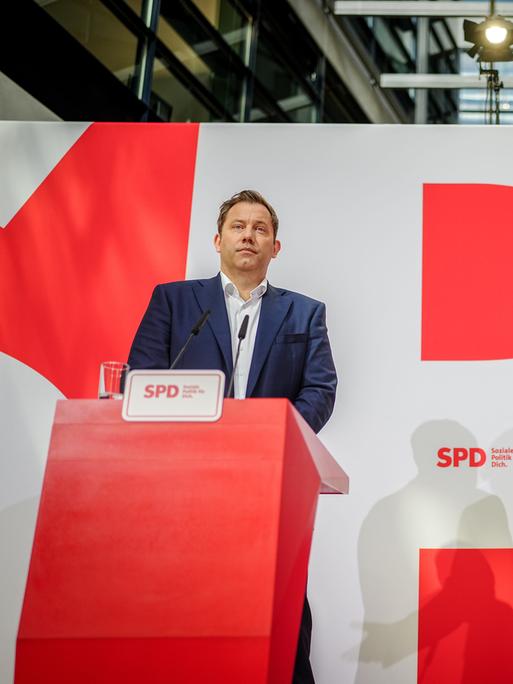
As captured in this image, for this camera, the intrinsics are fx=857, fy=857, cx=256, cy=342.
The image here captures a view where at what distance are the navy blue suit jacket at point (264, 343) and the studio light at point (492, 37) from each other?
309 centimetres

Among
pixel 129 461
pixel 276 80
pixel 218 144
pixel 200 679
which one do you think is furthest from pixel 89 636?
pixel 276 80

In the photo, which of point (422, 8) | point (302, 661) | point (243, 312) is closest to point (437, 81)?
point (422, 8)

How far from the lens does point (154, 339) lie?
2.90 meters

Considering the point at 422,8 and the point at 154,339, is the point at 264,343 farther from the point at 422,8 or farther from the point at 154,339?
the point at 422,8

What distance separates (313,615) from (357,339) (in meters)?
1.07

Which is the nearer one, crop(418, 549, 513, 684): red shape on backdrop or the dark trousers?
the dark trousers

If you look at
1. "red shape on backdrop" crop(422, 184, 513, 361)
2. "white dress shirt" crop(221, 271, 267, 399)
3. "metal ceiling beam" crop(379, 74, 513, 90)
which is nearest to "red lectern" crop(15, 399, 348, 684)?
"white dress shirt" crop(221, 271, 267, 399)

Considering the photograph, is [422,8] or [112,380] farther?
[422,8]

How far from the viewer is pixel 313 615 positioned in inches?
125

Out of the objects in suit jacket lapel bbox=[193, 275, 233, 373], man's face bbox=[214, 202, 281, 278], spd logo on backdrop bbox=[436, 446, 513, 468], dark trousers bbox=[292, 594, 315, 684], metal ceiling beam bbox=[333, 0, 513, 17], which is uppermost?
metal ceiling beam bbox=[333, 0, 513, 17]

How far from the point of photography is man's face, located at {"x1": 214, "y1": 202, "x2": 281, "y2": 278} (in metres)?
2.88

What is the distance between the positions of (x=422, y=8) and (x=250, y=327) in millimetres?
3161

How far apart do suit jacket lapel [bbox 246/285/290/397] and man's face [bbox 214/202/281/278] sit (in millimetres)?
115

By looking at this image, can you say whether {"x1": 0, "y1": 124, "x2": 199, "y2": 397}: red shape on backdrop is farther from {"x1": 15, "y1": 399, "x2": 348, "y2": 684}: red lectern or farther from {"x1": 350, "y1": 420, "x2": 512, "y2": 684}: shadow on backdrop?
{"x1": 15, "y1": 399, "x2": 348, "y2": 684}: red lectern
